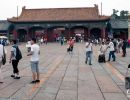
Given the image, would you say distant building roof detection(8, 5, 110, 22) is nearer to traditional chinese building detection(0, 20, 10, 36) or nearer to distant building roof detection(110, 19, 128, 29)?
traditional chinese building detection(0, 20, 10, 36)

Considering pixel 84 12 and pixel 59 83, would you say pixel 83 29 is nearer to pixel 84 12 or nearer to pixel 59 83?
pixel 84 12

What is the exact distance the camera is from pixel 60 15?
71.4 m

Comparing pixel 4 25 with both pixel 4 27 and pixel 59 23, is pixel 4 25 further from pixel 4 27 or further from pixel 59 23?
pixel 59 23

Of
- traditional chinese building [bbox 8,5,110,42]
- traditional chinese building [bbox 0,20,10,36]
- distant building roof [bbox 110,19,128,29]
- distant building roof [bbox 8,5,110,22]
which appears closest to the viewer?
traditional chinese building [bbox 8,5,110,42]

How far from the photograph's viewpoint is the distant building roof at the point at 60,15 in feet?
227

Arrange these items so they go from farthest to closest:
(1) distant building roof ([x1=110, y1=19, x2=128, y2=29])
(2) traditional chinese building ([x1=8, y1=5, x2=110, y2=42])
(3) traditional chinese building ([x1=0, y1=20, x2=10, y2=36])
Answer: (3) traditional chinese building ([x1=0, y1=20, x2=10, y2=36]), (1) distant building roof ([x1=110, y1=19, x2=128, y2=29]), (2) traditional chinese building ([x1=8, y1=5, x2=110, y2=42])

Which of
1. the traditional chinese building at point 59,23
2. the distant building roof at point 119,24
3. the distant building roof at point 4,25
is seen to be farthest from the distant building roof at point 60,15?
the distant building roof at point 119,24

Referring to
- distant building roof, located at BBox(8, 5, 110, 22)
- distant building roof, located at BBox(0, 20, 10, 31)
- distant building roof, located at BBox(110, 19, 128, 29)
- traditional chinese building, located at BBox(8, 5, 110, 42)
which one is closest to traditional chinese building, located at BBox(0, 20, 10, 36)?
distant building roof, located at BBox(0, 20, 10, 31)

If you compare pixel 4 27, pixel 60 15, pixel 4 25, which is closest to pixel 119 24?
pixel 60 15

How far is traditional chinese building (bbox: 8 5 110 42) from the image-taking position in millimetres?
67938

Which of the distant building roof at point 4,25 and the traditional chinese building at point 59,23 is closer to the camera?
the traditional chinese building at point 59,23

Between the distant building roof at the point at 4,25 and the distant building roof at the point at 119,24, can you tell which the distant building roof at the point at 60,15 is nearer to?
the distant building roof at the point at 4,25

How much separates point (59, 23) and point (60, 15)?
3.03m

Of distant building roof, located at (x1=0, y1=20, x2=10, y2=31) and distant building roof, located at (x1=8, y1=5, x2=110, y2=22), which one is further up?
distant building roof, located at (x1=8, y1=5, x2=110, y2=22)
